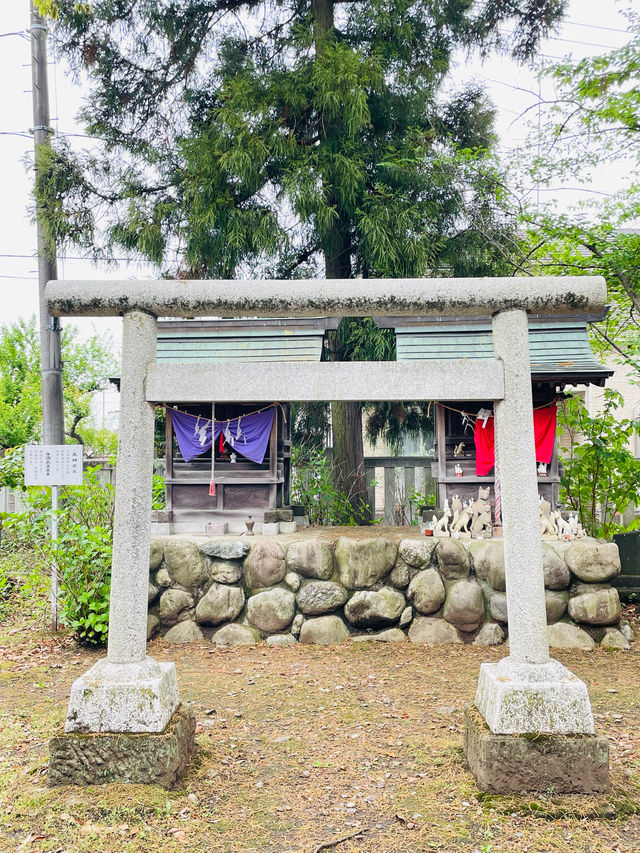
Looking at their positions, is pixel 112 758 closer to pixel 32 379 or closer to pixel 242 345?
pixel 242 345

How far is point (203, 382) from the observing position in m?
4.45

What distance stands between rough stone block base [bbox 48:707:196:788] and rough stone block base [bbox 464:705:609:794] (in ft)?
6.75

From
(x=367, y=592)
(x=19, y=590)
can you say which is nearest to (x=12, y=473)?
(x=19, y=590)

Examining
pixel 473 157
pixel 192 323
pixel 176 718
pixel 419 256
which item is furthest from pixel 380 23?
pixel 176 718

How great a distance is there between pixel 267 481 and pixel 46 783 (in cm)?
543

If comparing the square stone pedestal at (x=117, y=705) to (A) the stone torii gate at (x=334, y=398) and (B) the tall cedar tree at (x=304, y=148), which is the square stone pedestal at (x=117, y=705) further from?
(B) the tall cedar tree at (x=304, y=148)

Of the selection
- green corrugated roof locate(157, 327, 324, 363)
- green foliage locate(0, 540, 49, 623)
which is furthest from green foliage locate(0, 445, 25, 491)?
green corrugated roof locate(157, 327, 324, 363)

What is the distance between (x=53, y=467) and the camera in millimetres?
8086

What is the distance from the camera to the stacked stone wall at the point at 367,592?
7.88 m

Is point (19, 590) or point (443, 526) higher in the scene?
point (443, 526)

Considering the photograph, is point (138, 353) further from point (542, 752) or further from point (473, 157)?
point (473, 157)

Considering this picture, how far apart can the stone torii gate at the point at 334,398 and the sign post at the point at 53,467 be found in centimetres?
407

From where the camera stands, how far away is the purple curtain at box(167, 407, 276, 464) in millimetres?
9156

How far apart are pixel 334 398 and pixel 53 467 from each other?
17.2 feet
